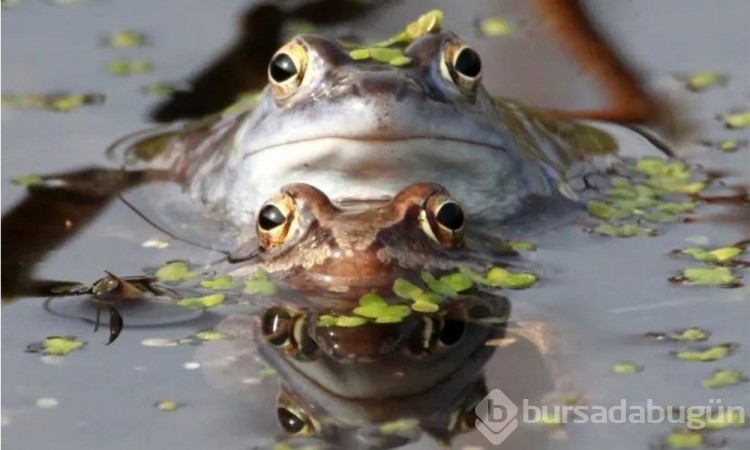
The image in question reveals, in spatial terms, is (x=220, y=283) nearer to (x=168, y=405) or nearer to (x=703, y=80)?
(x=168, y=405)

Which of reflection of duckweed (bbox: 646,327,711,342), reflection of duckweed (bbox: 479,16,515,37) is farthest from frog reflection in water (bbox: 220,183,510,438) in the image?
reflection of duckweed (bbox: 479,16,515,37)

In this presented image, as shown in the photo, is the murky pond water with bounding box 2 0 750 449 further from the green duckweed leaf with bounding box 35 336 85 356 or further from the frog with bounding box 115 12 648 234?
the frog with bounding box 115 12 648 234

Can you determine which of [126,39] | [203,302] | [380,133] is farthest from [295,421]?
[126,39]

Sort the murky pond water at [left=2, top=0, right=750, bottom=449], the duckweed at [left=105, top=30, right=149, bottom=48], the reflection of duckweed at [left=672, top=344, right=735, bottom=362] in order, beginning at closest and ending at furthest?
the murky pond water at [left=2, top=0, right=750, bottom=449] → the reflection of duckweed at [left=672, top=344, right=735, bottom=362] → the duckweed at [left=105, top=30, right=149, bottom=48]

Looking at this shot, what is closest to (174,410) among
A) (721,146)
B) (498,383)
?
(498,383)

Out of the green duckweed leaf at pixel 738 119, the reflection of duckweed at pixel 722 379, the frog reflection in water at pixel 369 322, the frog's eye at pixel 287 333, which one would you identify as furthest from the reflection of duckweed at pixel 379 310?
the green duckweed leaf at pixel 738 119

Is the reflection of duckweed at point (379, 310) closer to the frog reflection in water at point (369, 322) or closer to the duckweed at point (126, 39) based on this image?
the frog reflection in water at point (369, 322)

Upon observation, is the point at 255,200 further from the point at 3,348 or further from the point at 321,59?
the point at 3,348
